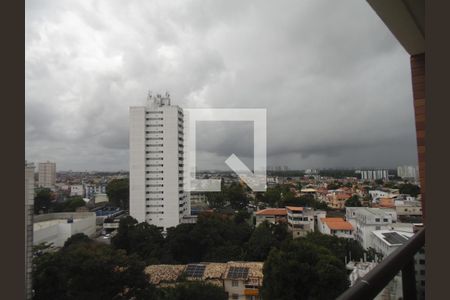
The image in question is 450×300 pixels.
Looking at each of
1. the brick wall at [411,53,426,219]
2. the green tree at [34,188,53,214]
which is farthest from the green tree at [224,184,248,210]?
the green tree at [34,188,53,214]

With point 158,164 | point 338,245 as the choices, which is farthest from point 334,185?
point 158,164

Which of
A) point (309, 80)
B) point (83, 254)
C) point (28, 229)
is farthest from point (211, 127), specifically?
point (28, 229)

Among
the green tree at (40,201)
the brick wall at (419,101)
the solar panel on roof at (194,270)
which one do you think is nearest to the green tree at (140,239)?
the solar panel on roof at (194,270)

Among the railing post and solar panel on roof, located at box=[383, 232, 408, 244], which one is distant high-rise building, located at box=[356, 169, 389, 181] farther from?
the railing post

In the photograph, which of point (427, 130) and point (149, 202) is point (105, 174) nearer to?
point (149, 202)

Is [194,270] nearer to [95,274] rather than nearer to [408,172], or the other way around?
[95,274]

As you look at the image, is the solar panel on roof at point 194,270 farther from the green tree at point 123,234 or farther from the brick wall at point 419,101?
the brick wall at point 419,101
